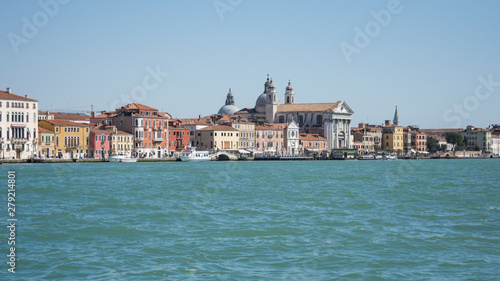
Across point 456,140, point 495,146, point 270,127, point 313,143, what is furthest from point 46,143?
point 495,146

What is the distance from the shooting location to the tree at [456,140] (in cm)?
10650

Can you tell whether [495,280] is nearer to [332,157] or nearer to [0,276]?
[0,276]

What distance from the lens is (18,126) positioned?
51.1 meters

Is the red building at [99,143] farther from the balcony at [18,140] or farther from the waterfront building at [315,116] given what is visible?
the waterfront building at [315,116]

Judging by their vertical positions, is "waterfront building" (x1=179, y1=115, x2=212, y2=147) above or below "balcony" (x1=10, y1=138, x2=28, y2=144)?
above

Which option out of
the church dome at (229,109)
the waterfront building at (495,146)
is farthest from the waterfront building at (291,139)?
the waterfront building at (495,146)

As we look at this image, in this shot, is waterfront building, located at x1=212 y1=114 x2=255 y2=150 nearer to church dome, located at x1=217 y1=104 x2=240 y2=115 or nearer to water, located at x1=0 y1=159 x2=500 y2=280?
church dome, located at x1=217 y1=104 x2=240 y2=115

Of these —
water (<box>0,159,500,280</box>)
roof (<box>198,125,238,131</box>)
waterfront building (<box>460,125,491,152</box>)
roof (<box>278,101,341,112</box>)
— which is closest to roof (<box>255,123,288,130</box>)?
roof (<box>198,125,238,131</box>)

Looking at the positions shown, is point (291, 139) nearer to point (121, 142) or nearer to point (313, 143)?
point (313, 143)

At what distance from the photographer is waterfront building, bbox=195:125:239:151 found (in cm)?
7088

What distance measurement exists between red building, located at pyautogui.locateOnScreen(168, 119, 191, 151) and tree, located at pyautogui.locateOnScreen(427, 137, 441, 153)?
4686 cm

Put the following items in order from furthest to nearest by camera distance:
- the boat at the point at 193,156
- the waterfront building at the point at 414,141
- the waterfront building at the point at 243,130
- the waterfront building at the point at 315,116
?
the waterfront building at the point at 414,141, the waterfront building at the point at 315,116, the waterfront building at the point at 243,130, the boat at the point at 193,156

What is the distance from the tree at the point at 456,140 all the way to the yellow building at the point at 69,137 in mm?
65066

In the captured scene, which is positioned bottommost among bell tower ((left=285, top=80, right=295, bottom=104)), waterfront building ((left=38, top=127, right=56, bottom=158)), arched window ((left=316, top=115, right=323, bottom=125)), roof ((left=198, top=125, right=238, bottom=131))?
waterfront building ((left=38, top=127, right=56, bottom=158))
